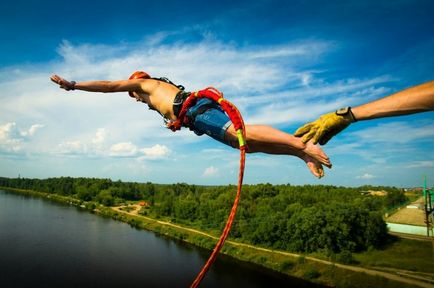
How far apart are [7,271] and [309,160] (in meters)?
35.2

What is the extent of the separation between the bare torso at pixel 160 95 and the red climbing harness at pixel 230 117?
0.44ft

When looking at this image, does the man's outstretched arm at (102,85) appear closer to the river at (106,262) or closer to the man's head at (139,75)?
the man's head at (139,75)

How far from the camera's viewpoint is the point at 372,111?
2408 mm

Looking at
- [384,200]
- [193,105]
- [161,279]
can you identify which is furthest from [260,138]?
[384,200]

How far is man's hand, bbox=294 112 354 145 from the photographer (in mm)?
2572

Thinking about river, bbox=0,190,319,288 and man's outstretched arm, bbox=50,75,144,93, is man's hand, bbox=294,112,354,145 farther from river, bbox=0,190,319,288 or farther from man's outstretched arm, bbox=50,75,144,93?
river, bbox=0,190,319,288

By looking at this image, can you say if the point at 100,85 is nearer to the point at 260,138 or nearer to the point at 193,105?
the point at 193,105

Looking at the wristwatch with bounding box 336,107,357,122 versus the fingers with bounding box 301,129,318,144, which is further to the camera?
the fingers with bounding box 301,129,318,144

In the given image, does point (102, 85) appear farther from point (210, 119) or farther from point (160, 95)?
point (210, 119)

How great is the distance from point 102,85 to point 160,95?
0.56 m

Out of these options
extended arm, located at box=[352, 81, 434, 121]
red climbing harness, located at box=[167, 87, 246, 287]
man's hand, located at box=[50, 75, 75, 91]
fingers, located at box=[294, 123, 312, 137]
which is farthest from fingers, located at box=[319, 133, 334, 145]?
man's hand, located at box=[50, 75, 75, 91]

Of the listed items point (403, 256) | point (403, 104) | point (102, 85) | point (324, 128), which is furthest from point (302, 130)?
point (403, 256)

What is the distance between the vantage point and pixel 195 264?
35.6 meters

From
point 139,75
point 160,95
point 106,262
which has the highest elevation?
point 139,75
